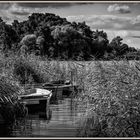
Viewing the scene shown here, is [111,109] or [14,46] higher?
[14,46]

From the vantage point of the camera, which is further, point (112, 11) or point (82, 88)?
point (82, 88)

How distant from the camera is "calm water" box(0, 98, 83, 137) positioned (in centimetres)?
597

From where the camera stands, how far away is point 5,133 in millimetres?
6094

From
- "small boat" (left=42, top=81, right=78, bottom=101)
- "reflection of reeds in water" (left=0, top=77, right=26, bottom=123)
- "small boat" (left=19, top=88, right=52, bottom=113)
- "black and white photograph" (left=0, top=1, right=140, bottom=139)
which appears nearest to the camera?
"black and white photograph" (left=0, top=1, right=140, bottom=139)

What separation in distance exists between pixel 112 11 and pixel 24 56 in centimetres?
478

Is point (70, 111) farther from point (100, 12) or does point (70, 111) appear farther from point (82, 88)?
point (100, 12)

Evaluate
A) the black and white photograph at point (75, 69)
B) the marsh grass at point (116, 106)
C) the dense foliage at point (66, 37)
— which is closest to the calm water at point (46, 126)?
the black and white photograph at point (75, 69)

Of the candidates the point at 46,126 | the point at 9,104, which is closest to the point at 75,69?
the point at 9,104

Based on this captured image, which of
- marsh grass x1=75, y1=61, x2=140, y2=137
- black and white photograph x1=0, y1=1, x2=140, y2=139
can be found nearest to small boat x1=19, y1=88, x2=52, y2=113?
black and white photograph x1=0, y1=1, x2=140, y2=139

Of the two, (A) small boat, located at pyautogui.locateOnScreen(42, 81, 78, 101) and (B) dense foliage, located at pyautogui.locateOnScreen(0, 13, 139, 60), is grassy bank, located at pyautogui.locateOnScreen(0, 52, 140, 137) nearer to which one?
(B) dense foliage, located at pyautogui.locateOnScreen(0, 13, 139, 60)

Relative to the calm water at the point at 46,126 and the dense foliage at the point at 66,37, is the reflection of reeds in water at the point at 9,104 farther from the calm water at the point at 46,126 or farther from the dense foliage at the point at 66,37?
the dense foliage at the point at 66,37

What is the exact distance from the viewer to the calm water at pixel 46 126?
19.6ft

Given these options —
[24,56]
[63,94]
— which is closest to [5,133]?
[63,94]

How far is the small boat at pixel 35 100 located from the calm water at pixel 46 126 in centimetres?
26
